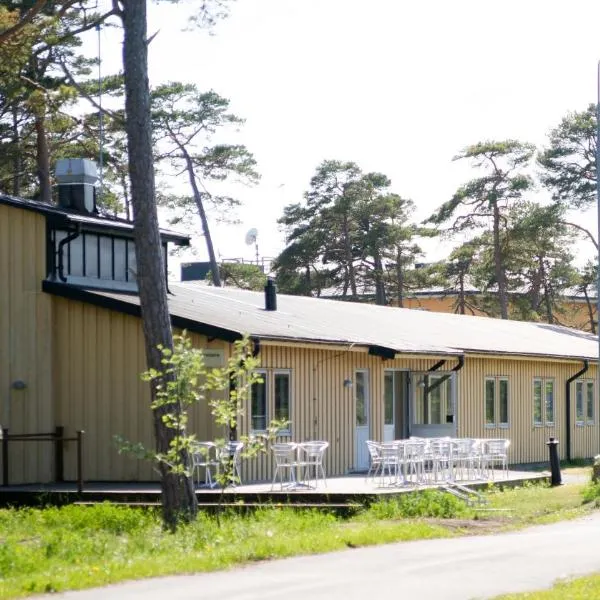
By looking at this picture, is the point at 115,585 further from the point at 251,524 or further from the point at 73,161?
the point at 73,161

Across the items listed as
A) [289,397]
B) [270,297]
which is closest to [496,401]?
[270,297]

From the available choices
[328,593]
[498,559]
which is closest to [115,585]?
[328,593]

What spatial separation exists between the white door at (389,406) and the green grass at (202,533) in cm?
645

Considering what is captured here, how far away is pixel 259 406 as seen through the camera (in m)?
24.2

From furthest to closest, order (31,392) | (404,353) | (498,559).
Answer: (404,353), (31,392), (498,559)

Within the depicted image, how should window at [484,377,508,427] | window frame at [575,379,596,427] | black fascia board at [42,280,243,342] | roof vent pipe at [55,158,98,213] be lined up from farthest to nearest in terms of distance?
window frame at [575,379,596,427] → window at [484,377,508,427] → roof vent pipe at [55,158,98,213] → black fascia board at [42,280,243,342]

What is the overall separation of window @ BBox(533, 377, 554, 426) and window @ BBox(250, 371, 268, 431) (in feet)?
39.4

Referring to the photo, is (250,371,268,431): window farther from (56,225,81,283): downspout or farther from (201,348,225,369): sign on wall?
(56,225,81,283): downspout

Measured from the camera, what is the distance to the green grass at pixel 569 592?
11.4 m

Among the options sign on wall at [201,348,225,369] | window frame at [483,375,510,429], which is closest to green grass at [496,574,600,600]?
sign on wall at [201,348,225,369]

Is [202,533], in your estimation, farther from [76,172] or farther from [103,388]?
[76,172]

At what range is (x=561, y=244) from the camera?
213 ft

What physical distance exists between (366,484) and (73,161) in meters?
9.94

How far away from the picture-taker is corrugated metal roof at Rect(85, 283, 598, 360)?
2470cm
